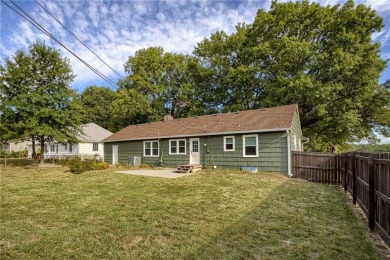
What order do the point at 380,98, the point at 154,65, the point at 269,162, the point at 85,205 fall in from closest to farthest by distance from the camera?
1. the point at 85,205
2. the point at 269,162
3. the point at 380,98
4. the point at 154,65

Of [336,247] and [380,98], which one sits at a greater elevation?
[380,98]

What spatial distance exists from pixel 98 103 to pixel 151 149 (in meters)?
33.9

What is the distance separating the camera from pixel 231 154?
1434 cm

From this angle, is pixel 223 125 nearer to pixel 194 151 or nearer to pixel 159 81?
pixel 194 151

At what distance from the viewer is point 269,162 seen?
12984mm

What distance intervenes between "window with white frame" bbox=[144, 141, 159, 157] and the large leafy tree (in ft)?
38.5

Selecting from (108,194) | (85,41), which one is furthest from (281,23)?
(108,194)

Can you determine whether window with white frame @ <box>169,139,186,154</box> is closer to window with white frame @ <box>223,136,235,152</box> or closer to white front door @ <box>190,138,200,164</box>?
white front door @ <box>190,138,200,164</box>

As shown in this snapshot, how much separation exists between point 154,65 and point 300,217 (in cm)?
3108

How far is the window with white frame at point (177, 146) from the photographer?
54.1 feet

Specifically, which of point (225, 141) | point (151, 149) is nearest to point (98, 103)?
point (151, 149)

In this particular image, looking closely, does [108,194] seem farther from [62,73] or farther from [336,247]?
[62,73]

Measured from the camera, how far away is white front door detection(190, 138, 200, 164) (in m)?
15.8

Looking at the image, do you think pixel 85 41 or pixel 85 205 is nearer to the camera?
pixel 85 205
